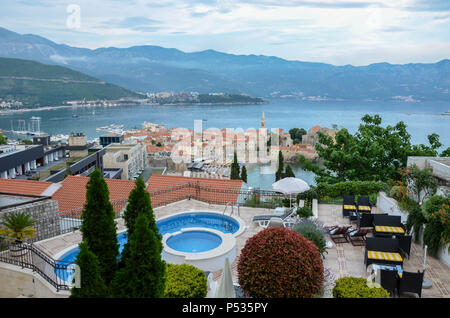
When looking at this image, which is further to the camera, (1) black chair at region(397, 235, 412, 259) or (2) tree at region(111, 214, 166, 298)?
(1) black chair at region(397, 235, 412, 259)

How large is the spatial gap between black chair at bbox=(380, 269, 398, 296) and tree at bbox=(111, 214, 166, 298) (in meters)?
3.21

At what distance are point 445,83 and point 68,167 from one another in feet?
669

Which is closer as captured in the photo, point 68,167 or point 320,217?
point 320,217

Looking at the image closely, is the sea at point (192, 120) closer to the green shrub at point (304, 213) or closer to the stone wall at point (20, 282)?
the green shrub at point (304, 213)

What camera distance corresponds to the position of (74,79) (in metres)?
154

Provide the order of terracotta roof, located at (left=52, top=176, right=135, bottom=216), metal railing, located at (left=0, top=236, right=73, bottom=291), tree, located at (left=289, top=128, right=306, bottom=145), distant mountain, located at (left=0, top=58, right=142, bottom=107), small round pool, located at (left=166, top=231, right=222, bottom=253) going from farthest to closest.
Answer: distant mountain, located at (left=0, top=58, right=142, bottom=107) → tree, located at (left=289, top=128, right=306, bottom=145) → terracotta roof, located at (left=52, top=176, right=135, bottom=216) → small round pool, located at (left=166, top=231, right=222, bottom=253) → metal railing, located at (left=0, top=236, right=73, bottom=291)

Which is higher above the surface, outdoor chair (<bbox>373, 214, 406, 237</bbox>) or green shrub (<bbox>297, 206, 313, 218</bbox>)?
outdoor chair (<bbox>373, 214, 406, 237</bbox>)

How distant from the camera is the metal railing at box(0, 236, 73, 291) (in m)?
5.23

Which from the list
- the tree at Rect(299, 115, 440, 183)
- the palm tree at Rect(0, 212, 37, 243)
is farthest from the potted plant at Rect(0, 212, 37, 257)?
the tree at Rect(299, 115, 440, 183)

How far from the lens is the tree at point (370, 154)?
13391mm

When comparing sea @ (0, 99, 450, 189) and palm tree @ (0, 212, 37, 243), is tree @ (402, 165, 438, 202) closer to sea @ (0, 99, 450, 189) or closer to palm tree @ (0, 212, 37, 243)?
palm tree @ (0, 212, 37, 243)

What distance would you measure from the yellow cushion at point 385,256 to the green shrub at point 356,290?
1.14 meters

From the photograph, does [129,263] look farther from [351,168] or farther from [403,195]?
[351,168]

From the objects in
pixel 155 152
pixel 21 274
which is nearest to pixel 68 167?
pixel 21 274
